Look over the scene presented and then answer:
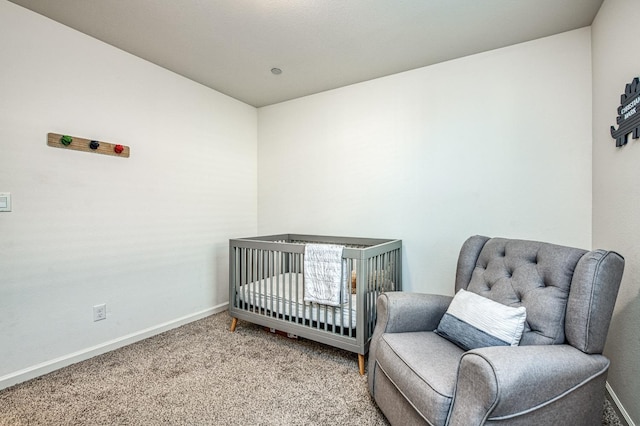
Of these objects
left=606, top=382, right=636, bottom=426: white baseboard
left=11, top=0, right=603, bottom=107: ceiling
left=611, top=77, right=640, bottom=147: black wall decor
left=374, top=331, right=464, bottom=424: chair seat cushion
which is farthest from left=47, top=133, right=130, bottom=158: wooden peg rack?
left=606, top=382, right=636, bottom=426: white baseboard

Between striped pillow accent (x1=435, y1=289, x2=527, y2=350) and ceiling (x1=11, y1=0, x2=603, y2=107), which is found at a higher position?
ceiling (x1=11, y1=0, x2=603, y2=107)

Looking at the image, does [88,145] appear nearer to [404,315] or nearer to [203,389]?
[203,389]

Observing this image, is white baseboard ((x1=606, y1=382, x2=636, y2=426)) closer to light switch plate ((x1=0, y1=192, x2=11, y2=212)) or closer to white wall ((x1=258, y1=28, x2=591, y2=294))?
white wall ((x1=258, y1=28, x2=591, y2=294))

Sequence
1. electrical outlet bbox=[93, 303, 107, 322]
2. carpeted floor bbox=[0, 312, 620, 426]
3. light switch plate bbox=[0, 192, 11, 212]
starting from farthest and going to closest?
electrical outlet bbox=[93, 303, 107, 322]
light switch plate bbox=[0, 192, 11, 212]
carpeted floor bbox=[0, 312, 620, 426]

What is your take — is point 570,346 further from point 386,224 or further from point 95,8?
point 95,8

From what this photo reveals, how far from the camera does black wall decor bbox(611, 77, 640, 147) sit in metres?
1.42

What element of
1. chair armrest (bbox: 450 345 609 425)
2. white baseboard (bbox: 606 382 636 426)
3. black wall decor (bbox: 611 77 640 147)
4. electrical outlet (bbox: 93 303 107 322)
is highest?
black wall decor (bbox: 611 77 640 147)

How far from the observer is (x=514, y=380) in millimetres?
1044

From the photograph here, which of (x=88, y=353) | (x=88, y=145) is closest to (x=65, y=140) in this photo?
(x=88, y=145)

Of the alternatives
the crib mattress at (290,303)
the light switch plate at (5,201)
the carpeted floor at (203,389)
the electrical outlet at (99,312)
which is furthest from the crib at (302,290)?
the light switch plate at (5,201)

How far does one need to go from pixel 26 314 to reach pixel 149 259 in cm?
83

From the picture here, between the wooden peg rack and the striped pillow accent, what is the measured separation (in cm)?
266

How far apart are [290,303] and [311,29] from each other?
204 cm

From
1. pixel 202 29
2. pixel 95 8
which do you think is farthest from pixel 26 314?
pixel 202 29
